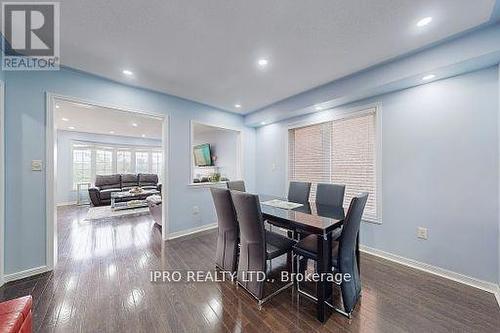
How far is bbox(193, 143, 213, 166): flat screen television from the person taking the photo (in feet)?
20.5

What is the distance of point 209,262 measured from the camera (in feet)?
8.81

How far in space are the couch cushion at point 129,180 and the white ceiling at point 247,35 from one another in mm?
5210

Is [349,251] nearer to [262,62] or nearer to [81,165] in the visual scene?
[262,62]

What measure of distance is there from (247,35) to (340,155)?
8.10ft

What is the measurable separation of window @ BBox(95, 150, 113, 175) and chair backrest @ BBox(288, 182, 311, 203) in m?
7.70

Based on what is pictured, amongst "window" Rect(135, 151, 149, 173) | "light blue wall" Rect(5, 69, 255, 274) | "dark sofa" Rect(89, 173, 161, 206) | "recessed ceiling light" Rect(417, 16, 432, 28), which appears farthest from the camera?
"window" Rect(135, 151, 149, 173)

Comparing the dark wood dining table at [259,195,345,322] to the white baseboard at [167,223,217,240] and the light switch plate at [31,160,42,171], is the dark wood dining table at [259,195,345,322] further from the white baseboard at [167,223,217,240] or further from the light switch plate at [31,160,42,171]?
the light switch plate at [31,160,42,171]

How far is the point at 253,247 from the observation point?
6.31 ft

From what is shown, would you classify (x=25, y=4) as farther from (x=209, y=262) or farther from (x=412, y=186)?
(x=412, y=186)

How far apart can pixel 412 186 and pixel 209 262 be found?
2894 mm

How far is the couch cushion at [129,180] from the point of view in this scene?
711 cm

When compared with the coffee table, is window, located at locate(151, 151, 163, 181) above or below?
above

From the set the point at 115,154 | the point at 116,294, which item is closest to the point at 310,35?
the point at 116,294

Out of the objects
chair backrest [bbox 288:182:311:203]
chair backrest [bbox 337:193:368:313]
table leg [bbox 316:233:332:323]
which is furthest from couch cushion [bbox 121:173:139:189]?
chair backrest [bbox 337:193:368:313]
